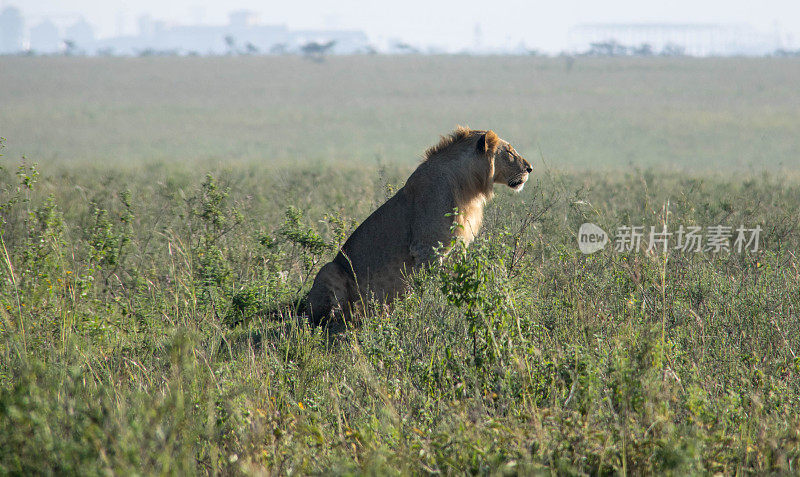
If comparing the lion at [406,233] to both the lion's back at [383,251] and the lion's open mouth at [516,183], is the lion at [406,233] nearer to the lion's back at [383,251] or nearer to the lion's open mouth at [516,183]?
the lion's back at [383,251]

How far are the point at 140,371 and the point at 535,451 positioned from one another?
2.77m

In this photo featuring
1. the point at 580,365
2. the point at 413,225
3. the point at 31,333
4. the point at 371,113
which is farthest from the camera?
the point at 371,113

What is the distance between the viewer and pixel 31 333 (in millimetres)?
5328

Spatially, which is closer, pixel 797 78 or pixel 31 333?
pixel 31 333

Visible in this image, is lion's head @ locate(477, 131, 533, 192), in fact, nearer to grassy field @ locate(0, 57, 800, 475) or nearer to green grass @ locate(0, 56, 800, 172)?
grassy field @ locate(0, 57, 800, 475)

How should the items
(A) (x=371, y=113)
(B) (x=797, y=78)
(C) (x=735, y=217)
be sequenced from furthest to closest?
(B) (x=797, y=78) < (A) (x=371, y=113) < (C) (x=735, y=217)

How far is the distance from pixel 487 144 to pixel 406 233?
123 cm

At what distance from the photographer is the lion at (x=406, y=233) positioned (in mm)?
6156

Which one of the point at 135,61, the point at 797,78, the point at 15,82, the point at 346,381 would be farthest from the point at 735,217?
the point at 135,61

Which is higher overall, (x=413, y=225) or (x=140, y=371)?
(x=413, y=225)

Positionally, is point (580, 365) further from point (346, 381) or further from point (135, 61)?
point (135, 61)

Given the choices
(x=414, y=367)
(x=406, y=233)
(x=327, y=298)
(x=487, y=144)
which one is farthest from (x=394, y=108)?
(x=414, y=367)

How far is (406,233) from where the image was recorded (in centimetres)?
635

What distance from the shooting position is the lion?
6.16 meters
